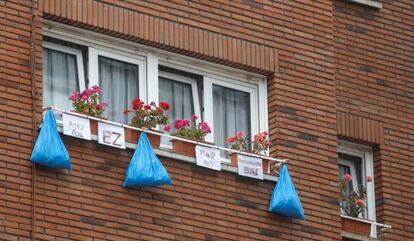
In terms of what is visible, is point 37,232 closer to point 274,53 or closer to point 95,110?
point 95,110

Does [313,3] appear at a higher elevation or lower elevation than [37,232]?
higher

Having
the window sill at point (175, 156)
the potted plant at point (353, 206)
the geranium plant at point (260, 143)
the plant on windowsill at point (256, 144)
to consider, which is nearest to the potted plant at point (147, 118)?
the window sill at point (175, 156)

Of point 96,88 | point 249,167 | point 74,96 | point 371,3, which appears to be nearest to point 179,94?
point 249,167

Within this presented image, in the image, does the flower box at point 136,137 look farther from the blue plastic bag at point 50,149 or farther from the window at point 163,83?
the blue plastic bag at point 50,149

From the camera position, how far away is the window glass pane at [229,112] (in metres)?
22.3

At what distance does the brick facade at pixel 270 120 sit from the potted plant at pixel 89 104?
420mm

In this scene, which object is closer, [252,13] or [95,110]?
[95,110]

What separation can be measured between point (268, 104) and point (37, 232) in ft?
15.5

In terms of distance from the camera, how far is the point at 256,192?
2156 cm

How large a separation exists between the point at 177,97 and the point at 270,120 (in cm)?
138

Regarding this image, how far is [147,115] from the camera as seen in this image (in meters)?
20.9

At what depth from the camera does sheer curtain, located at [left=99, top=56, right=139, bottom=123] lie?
835 inches

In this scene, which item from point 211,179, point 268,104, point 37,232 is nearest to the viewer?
point 37,232

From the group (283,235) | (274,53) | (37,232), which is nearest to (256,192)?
(283,235)
